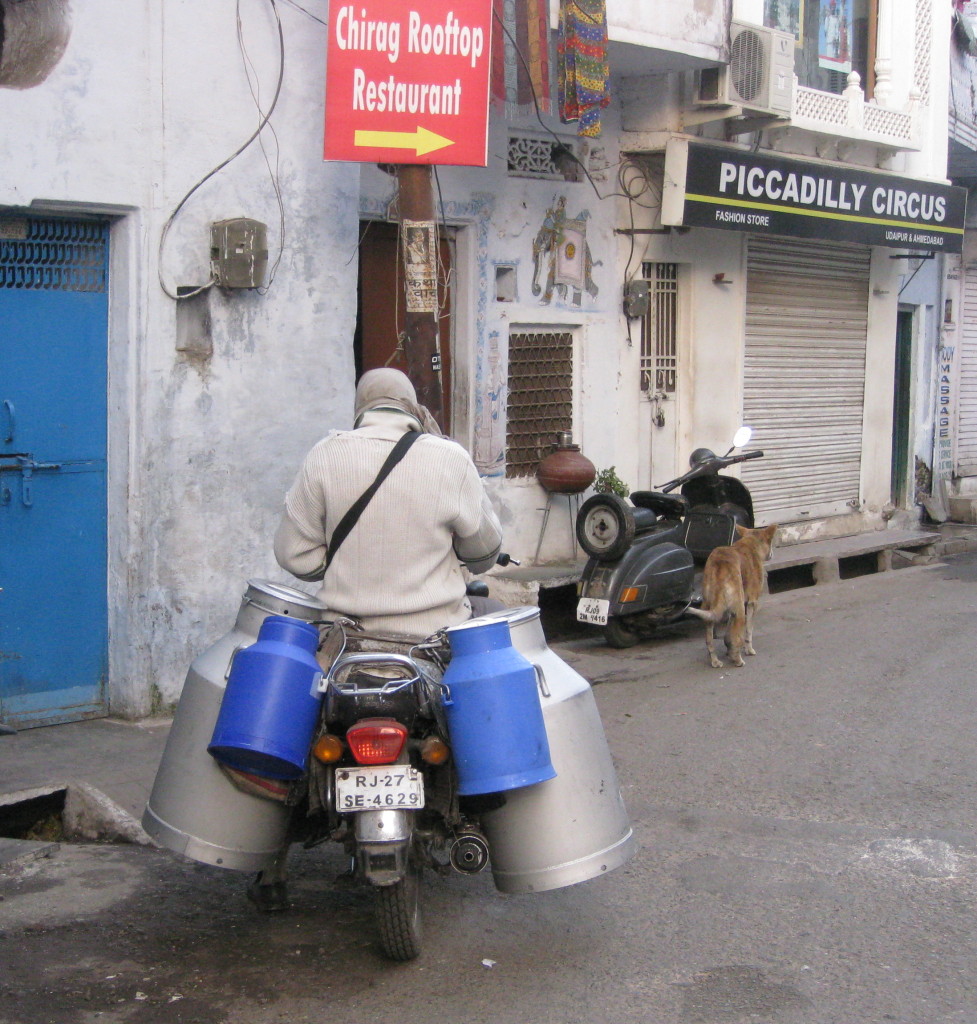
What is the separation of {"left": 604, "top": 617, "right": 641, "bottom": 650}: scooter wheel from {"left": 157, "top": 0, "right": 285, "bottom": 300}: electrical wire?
150 inches

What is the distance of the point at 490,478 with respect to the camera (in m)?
9.41

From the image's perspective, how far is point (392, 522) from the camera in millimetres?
4070

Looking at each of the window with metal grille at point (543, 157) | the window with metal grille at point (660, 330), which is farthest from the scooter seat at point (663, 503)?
the window with metal grille at point (543, 157)

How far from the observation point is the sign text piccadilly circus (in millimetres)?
10180

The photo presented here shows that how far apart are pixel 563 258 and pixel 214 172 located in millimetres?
3687

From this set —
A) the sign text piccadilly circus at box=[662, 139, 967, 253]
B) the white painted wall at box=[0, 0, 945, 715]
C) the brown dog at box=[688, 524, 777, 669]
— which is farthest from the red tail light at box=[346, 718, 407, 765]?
the sign text piccadilly circus at box=[662, 139, 967, 253]

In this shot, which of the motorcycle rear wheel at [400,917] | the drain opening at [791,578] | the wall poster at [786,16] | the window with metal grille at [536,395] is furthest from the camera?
the drain opening at [791,578]

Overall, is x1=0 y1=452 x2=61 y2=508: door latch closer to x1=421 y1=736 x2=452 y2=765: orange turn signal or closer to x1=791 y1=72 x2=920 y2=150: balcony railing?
x1=421 y1=736 x2=452 y2=765: orange turn signal

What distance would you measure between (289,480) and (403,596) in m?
3.32

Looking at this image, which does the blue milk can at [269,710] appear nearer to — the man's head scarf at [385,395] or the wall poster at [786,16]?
the man's head scarf at [385,395]

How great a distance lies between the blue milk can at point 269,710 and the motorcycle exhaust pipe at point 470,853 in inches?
21.8

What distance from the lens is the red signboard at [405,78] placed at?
6.94m

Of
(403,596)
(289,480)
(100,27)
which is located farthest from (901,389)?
(403,596)

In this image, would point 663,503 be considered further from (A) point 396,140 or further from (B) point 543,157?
(A) point 396,140
